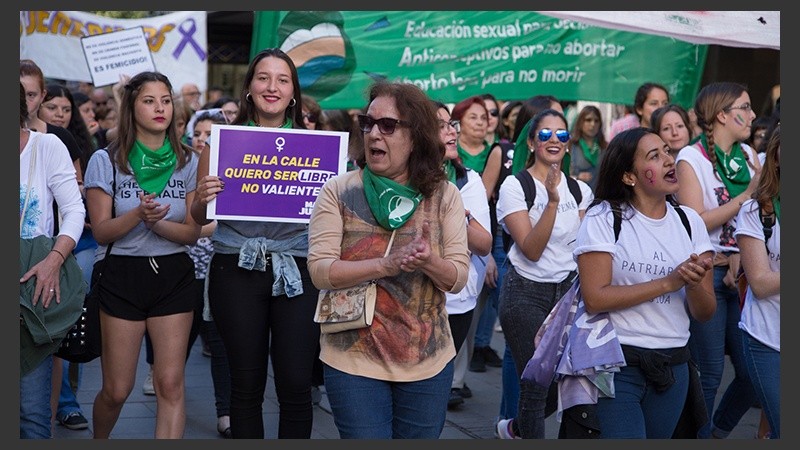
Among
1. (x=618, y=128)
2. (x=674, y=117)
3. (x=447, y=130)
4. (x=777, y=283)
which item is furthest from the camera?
(x=618, y=128)

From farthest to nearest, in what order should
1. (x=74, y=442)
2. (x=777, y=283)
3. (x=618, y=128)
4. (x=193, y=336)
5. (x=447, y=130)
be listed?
(x=618, y=128) < (x=193, y=336) < (x=447, y=130) < (x=74, y=442) < (x=777, y=283)

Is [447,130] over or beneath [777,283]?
over

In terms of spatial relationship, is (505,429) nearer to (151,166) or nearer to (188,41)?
(151,166)

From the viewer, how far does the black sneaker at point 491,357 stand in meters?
9.50

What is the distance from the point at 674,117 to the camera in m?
7.72

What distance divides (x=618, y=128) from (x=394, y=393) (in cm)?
670

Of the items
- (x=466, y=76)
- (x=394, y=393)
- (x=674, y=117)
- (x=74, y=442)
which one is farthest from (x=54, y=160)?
(x=466, y=76)

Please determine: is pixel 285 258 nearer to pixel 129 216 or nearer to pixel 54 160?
pixel 129 216

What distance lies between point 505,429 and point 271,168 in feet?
7.53

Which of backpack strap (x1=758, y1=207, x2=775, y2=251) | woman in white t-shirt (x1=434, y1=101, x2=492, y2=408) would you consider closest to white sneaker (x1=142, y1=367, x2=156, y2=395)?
woman in white t-shirt (x1=434, y1=101, x2=492, y2=408)

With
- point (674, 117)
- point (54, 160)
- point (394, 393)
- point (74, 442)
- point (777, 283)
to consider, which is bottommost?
point (74, 442)

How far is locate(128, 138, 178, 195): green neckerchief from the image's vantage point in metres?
5.48

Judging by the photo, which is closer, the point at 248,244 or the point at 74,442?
the point at 248,244

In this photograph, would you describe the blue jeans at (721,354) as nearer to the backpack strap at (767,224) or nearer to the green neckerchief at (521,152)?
the backpack strap at (767,224)
